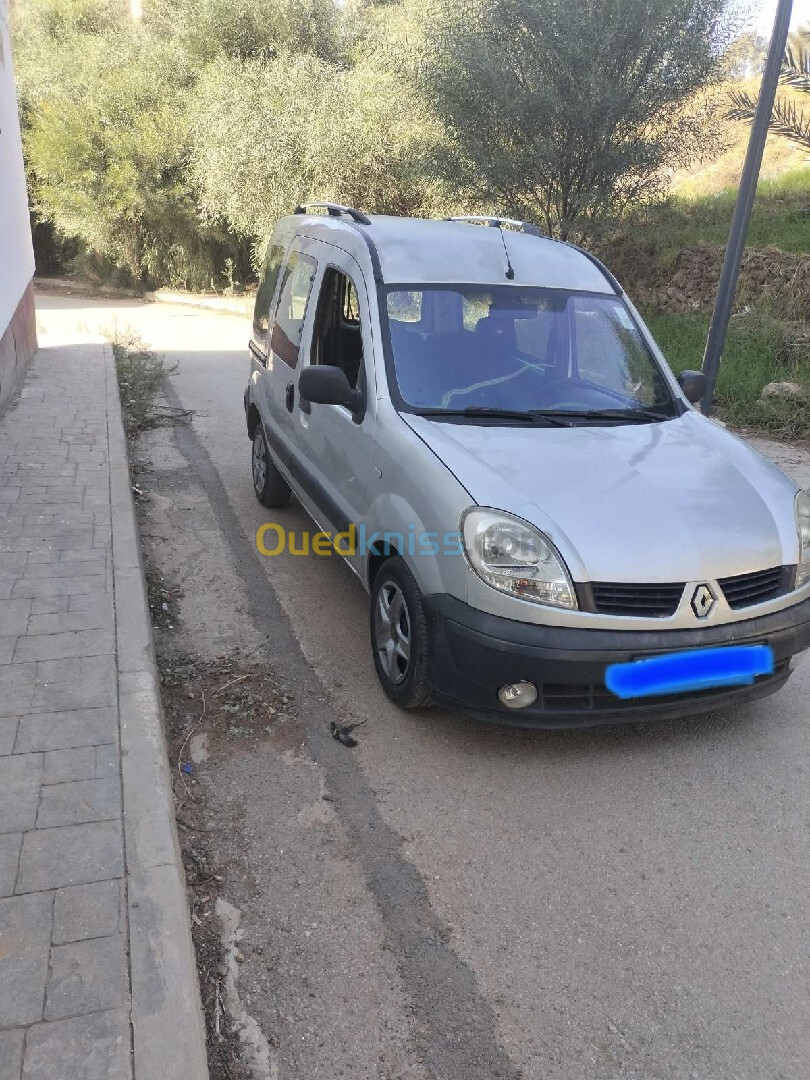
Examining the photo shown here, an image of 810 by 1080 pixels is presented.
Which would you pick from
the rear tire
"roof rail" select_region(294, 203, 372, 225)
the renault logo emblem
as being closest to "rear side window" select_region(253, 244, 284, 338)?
"roof rail" select_region(294, 203, 372, 225)

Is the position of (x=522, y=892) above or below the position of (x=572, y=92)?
below

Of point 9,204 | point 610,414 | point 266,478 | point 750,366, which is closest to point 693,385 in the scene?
point 610,414

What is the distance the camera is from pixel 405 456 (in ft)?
12.0

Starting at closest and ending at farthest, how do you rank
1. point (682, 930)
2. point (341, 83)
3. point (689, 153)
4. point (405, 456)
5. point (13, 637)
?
point (682, 930) → point (405, 456) → point (13, 637) → point (689, 153) → point (341, 83)

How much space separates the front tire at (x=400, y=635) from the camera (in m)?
3.46

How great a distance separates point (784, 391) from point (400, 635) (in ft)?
24.0

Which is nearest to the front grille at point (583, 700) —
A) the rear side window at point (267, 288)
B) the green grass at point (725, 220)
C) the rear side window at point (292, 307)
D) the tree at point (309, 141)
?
the rear side window at point (292, 307)

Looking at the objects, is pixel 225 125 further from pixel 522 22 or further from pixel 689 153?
pixel 689 153

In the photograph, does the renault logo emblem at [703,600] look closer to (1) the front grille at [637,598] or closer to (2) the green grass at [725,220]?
(1) the front grille at [637,598]

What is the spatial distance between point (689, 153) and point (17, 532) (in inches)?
457

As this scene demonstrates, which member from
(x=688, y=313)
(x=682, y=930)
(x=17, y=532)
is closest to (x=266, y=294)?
(x=17, y=532)

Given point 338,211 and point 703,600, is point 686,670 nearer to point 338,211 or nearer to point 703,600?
point 703,600

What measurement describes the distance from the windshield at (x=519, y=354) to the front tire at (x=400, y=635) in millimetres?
826

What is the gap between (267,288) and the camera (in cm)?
623
